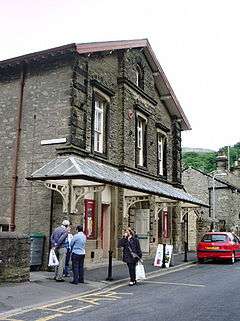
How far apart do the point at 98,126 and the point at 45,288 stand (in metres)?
8.61

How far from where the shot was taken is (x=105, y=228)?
18578mm

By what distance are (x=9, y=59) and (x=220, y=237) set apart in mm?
12193

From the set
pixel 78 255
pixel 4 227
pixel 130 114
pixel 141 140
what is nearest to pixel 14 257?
pixel 78 255

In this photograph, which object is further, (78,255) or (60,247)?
(60,247)

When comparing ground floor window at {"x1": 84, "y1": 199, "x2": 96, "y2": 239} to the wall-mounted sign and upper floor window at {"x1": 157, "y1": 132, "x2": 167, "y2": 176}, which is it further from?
upper floor window at {"x1": 157, "y1": 132, "x2": 167, "y2": 176}

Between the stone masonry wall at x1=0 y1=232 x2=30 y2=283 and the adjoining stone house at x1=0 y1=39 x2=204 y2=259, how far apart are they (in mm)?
2587

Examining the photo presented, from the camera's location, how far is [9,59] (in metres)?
17.1

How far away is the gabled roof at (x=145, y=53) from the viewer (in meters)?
16.1

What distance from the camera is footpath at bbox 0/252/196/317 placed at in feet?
30.9

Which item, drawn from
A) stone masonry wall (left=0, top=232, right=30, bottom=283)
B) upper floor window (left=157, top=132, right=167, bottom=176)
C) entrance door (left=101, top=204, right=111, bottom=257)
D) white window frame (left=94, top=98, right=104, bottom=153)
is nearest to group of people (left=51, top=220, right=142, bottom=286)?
stone masonry wall (left=0, top=232, right=30, bottom=283)

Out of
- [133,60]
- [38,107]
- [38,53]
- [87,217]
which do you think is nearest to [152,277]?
[87,217]

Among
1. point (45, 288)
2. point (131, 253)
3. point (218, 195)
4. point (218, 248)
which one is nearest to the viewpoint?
point (45, 288)

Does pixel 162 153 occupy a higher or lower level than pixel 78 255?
higher

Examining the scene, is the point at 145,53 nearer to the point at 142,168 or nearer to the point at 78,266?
the point at 142,168
